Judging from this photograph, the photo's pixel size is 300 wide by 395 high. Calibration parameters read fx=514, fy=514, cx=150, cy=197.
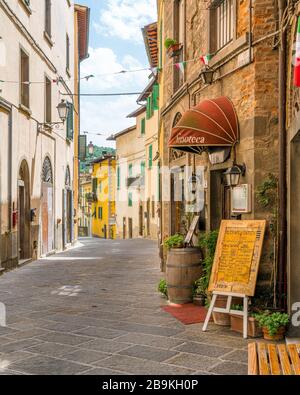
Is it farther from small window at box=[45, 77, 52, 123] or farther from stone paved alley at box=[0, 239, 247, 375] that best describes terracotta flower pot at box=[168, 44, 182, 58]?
small window at box=[45, 77, 52, 123]

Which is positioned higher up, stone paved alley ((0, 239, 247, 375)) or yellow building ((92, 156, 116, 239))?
yellow building ((92, 156, 116, 239))

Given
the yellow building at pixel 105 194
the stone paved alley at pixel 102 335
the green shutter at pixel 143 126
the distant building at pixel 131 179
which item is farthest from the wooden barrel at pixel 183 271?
the yellow building at pixel 105 194

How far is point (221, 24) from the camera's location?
8.51 meters

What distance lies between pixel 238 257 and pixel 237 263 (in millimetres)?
80

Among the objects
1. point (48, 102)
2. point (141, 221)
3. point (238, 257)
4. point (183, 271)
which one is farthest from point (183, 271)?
point (141, 221)

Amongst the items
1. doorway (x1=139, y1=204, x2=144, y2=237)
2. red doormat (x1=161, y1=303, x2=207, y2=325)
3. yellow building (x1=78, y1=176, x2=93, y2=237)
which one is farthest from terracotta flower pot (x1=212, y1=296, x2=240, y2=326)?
yellow building (x1=78, y1=176, x2=93, y2=237)

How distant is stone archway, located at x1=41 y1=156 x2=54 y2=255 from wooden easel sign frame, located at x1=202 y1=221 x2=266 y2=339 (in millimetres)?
10498

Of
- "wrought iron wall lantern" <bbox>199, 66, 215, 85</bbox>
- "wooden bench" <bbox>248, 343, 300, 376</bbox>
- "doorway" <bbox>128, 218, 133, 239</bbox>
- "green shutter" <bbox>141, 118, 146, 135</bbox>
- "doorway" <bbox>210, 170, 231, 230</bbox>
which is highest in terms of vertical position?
"green shutter" <bbox>141, 118, 146, 135</bbox>

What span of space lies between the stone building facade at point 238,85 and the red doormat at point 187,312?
118 centimetres

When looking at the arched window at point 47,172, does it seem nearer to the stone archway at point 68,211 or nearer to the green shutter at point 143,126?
the stone archway at point 68,211

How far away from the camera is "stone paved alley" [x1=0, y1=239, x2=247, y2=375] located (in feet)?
16.3

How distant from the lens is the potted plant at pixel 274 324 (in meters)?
5.75

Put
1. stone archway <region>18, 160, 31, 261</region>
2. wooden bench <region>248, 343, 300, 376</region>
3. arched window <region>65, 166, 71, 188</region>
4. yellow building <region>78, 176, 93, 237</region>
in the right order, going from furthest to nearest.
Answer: yellow building <region>78, 176, 93, 237</region> < arched window <region>65, 166, 71, 188</region> < stone archway <region>18, 160, 31, 261</region> < wooden bench <region>248, 343, 300, 376</region>

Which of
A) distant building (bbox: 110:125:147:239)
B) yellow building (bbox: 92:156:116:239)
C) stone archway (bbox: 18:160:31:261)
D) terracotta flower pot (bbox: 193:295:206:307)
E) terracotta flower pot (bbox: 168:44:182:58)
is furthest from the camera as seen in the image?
yellow building (bbox: 92:156:116:239)
